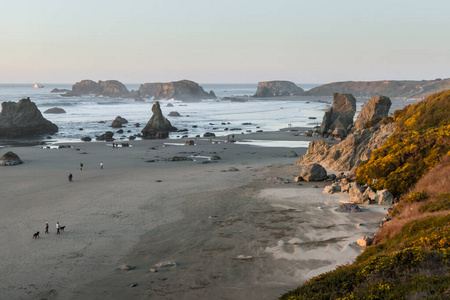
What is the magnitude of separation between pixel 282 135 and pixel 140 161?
34722mm

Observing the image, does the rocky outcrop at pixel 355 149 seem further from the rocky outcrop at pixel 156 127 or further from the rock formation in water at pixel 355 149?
Answer: the rocky outcrop at pixel 156 127

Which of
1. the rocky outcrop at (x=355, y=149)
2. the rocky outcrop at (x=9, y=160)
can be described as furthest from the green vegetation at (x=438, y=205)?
the rocky outcrop at (x=9, y=160)

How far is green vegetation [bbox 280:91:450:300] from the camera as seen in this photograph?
10772 mm

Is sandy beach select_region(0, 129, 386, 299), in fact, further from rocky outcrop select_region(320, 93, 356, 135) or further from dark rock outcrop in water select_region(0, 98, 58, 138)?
dark rock outcrop in water select_region(0, 98, 58, 138)

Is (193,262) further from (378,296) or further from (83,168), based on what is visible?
(83,168)

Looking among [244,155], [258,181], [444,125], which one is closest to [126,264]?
[258,181]

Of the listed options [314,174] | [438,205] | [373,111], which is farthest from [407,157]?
[373,111]

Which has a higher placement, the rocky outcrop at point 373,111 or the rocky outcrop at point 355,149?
the rocky outcrop at point 373,111

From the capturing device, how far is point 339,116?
80188 millimetres

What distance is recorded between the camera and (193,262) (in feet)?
60.9

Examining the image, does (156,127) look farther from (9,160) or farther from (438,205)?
(438,205)

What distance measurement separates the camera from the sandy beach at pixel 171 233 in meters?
16.5

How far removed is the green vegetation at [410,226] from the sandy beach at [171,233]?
2.58 meters

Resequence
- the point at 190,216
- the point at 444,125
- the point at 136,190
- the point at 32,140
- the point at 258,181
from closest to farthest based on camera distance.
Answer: the point at 190,216, the point at 444,125, the point at 136,190, the point at 258,181, the point at 32,140
